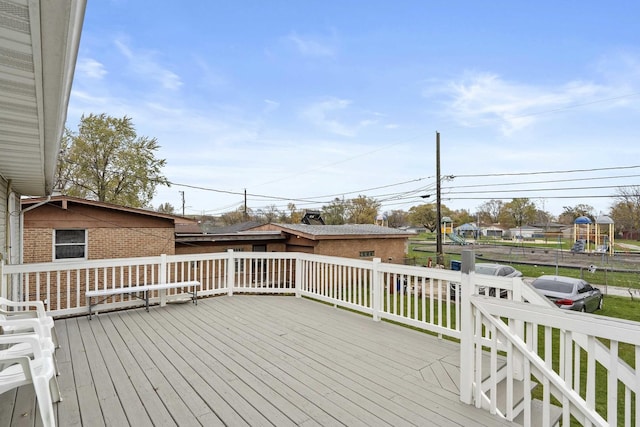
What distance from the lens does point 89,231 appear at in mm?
10828

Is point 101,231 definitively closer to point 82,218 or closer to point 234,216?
point 82,218

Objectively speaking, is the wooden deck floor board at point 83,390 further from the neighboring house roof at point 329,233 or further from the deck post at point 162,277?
the neighboring house roof at point 329,233

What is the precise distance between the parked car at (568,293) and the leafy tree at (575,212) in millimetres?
45210

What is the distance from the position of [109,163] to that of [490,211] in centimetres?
5936

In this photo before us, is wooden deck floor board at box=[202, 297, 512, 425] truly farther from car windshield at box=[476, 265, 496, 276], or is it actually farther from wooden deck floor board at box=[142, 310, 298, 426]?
car windshield at box=[476, 265, 496, 276]

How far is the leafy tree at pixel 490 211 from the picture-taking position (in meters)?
57.8

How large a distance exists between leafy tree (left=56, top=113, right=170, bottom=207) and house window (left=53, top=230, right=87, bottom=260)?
1059cm

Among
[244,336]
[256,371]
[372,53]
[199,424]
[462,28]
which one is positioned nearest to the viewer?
[199,424]

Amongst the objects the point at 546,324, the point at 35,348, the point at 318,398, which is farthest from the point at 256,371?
the point at 546,324

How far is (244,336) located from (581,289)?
936cm

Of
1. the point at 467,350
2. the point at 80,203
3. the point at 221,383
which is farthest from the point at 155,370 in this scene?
the point at 80,203

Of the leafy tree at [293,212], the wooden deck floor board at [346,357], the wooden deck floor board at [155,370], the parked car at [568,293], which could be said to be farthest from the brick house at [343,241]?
the leafy tree at [293,212]

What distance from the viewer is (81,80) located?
8.76m

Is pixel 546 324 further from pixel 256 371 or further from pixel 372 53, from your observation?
pixel 372 53
